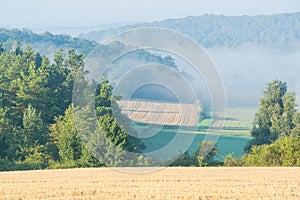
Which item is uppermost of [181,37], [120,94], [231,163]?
[181,37]

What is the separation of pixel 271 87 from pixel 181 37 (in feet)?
178

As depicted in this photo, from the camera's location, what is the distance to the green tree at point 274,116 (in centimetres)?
7225

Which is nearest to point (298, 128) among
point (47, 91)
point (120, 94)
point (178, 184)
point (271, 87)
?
point (271, 87)

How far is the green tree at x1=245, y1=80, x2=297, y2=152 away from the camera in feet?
237

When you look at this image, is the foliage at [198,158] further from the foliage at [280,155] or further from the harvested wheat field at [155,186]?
the harvested wheat field at [155,186]

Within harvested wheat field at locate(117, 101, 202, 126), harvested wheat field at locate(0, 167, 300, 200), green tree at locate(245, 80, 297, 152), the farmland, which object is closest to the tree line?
green tree at locate(245, 80, 297, 152)

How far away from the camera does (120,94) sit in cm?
2988

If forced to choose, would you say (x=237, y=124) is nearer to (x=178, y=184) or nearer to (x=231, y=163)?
(x=231, y=163)

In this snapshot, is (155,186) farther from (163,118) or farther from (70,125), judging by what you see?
(70,125)

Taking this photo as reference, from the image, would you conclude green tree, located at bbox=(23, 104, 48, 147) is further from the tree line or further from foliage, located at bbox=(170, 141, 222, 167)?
foliage, located at bbox=(170, 141, 222, 167)

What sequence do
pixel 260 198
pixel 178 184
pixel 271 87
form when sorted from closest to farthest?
pixel 260 198 → pixel 178 184 → pixel 271 87

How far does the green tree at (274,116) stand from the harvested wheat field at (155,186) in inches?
1841

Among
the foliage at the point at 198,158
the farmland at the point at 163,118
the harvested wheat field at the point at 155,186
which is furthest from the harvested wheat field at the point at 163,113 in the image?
the foliage at the point at 198,158

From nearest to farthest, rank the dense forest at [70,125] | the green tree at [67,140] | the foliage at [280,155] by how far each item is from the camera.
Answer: the dense forest at [70,125], the foliage at [280,155], the green tree at [67,140]
